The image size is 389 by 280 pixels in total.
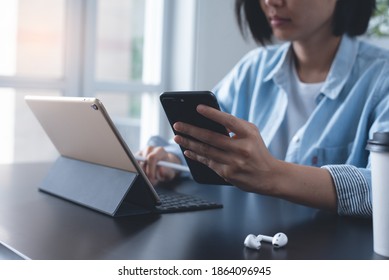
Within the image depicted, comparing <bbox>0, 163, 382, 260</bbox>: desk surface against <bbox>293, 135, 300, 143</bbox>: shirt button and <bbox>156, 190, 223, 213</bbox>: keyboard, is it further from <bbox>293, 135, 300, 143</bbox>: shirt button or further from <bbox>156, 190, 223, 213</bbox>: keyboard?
<bbox>293, 135, 300, 143</bbox>: shirt button

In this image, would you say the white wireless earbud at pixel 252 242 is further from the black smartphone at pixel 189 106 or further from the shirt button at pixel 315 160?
the shirt button at pixel 315 160

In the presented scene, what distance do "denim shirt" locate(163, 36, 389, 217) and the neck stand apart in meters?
0.04

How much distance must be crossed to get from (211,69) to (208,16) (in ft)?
0.78

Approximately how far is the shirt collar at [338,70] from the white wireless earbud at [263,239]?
0.70 meters

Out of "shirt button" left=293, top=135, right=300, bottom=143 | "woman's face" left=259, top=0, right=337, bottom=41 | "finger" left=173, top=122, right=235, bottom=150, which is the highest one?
"woman's face" left=259, top=0, right=337, bottom=41

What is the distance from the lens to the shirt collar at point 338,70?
1.33 metres

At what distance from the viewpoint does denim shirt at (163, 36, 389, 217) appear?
1.25 meters

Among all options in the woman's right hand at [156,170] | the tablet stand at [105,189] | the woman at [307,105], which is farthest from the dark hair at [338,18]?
the tablet stand at [105,189]

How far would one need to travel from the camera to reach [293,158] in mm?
1361

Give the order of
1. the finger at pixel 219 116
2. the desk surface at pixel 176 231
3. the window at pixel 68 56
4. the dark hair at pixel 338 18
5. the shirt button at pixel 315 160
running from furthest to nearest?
the window at pixel 68 56 < the dark hair at pixel 338 18 < the shirt button at pixel 315 160 < the finger at pixel 219 116 < the desk surface at pixel 176 231

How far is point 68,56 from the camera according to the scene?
2.13m

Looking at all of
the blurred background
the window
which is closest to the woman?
the blurred background
